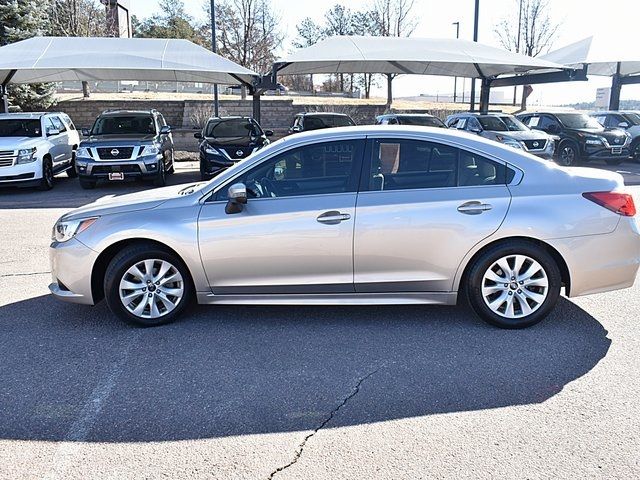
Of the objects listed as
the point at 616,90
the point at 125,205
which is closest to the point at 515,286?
the point at 125,205

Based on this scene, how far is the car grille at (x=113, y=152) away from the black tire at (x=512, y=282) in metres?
9.73

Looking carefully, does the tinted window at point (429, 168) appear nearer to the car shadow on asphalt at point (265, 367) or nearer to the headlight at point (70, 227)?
the car shadow on asphalt at point (265, 367)

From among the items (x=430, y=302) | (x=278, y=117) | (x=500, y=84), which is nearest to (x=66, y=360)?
(x=430, y=302)

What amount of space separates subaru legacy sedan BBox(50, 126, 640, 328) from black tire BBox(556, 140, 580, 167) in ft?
44.9

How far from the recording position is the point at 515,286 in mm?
4508

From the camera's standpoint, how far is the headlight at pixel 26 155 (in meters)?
12.1

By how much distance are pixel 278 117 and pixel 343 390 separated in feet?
83.6

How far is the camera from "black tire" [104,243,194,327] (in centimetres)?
457

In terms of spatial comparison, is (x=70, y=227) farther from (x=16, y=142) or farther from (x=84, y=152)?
(x=16, y=142)

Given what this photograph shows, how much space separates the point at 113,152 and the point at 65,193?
1554 mm

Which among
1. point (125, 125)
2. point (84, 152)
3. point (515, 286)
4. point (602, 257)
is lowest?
point (515, 286)

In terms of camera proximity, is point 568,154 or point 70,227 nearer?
point 70,227

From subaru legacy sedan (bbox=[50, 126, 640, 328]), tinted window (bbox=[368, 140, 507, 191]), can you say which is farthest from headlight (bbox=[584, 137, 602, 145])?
tinted window (bbox=[368, 140, 507, 191])

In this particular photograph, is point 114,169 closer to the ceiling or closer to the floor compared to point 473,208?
closer to the floor
